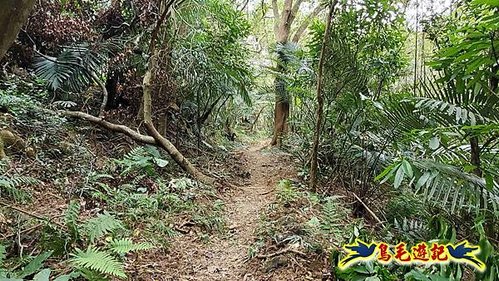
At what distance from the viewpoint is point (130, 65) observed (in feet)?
20.9

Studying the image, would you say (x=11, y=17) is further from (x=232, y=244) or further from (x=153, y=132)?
(x=153, y=132)

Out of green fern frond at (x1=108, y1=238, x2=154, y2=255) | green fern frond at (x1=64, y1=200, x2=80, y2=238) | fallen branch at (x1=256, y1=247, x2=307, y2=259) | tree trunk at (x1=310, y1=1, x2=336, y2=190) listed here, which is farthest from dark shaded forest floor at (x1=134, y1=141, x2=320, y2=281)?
tree trunk at (x1=310, y1=1, x2=336, y2=190)

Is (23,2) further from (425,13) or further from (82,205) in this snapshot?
(425,13)

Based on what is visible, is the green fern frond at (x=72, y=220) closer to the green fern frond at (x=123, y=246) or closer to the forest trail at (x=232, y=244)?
the green fern frond at (x=123, y=246)

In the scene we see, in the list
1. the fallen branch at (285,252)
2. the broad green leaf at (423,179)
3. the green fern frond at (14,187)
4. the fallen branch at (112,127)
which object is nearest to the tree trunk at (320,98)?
the fallen branch at (285,252)

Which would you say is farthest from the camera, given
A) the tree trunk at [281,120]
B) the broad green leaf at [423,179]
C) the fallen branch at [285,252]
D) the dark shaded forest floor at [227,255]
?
the tree trunk at [281,120]

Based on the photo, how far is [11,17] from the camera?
199cm

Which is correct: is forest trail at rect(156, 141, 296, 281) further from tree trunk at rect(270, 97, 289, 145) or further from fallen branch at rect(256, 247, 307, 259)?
tree trunk at rect(270, 97, 289, 145)

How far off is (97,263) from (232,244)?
1724mm

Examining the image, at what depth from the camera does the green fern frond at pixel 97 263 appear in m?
2.38

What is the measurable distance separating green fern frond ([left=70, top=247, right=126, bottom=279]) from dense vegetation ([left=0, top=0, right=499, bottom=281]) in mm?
13

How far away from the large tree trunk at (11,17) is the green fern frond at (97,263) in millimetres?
1363

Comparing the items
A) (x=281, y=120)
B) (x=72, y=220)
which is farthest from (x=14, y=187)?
(x=281, y=120)

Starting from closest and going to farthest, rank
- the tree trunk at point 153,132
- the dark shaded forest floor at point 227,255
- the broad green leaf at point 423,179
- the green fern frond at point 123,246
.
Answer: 1. the broad green leaf at point 423,179
2. the green fern frond at point 123,246
3. the dark shaded forest floor at point 227,255
4. the tree trunk at point 153,132
